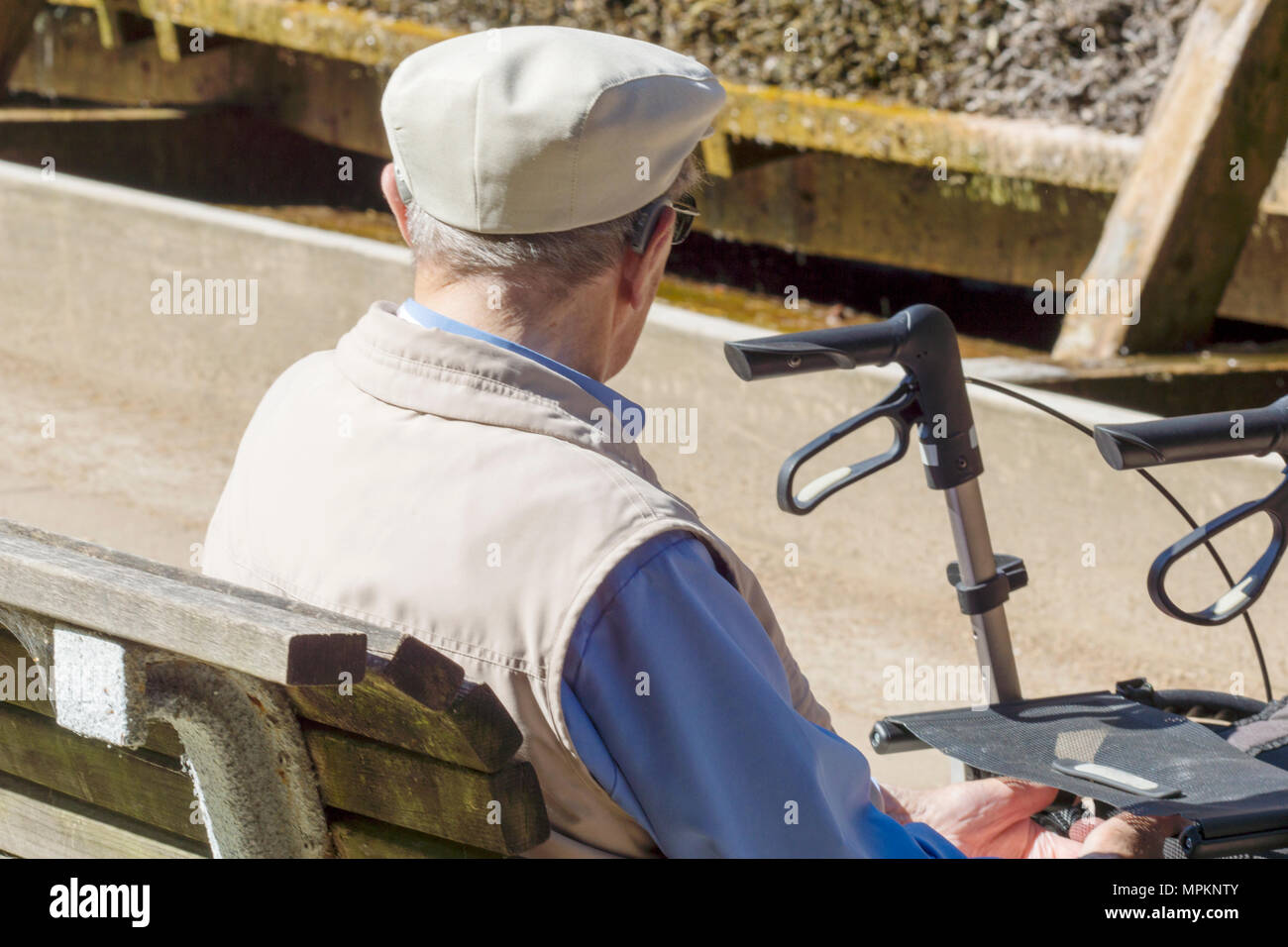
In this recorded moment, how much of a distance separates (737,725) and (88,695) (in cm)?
57

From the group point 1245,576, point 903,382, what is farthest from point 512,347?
point 1245,576

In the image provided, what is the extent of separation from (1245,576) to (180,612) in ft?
4.12

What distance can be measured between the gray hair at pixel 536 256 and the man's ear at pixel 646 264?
27mm

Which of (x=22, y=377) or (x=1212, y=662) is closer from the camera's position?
(x=1212, y=662)

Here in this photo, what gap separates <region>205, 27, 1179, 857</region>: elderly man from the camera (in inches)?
57.1

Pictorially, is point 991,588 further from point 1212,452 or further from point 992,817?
point 1212,452

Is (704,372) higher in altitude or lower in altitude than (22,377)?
higher

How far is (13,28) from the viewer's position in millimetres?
9438

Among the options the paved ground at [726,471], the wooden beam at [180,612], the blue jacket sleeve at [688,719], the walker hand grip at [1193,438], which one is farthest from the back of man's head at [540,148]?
the paved ground at [726,471]

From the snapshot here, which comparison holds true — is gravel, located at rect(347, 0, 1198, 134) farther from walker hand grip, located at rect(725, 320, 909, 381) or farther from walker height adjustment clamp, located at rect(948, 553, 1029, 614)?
walker hand grip, located at rect(725, 320, 909, 381)

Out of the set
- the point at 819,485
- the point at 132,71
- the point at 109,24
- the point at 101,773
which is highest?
the point at 819,485

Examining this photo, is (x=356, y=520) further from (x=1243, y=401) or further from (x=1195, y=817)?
(x=1243, y=401)
